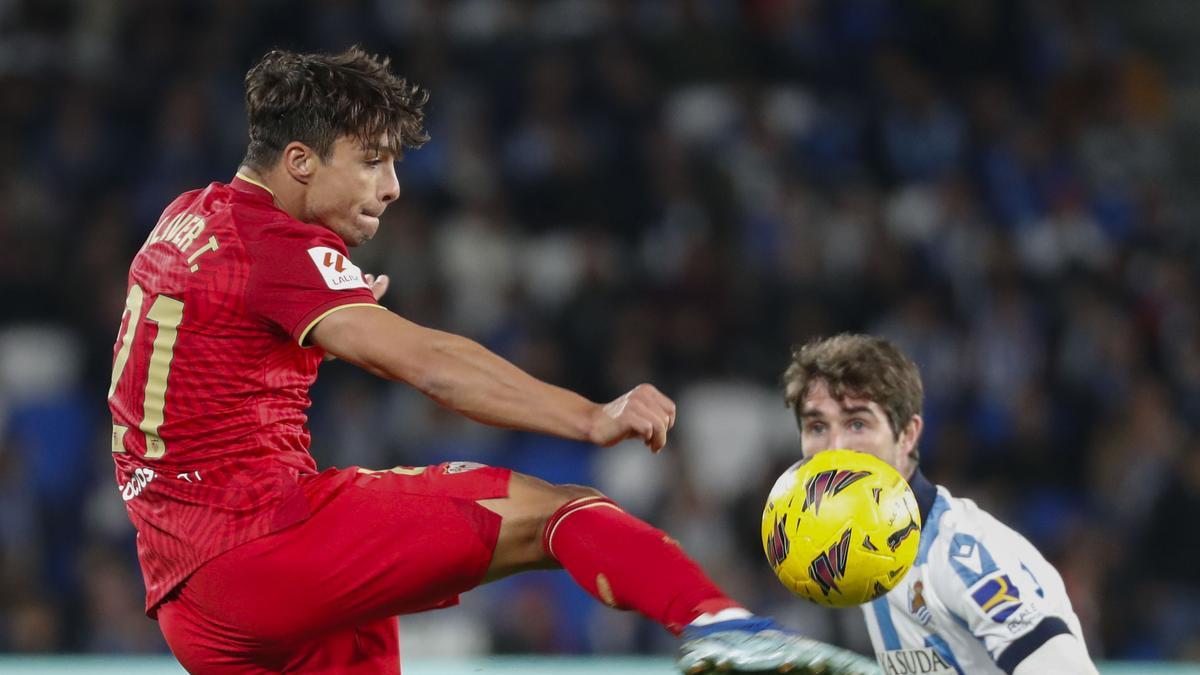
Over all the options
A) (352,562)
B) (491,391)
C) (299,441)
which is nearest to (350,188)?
(299,441)

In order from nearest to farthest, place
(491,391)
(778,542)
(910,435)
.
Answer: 1. (491,391)
2. (778,542)
3. (910,435)

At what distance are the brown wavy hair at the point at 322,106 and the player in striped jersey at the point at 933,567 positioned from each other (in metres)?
1.31

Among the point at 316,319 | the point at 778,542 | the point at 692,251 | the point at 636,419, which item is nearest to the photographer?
the point at 636,419

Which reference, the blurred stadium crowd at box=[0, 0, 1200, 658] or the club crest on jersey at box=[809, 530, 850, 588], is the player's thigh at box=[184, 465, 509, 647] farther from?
the blurred stadium crowd at box=[0, 0, 1200, 658]

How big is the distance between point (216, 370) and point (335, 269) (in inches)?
14.7

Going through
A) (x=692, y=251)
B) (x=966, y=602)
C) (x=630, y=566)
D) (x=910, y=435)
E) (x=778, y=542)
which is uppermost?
(x=692, y=251)

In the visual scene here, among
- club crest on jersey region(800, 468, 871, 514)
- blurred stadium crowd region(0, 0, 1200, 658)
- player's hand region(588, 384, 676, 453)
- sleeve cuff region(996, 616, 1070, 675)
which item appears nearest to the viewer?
player's hand region(588, 384, 676, 453)

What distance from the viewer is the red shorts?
11.0 ft

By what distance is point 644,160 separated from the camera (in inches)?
370

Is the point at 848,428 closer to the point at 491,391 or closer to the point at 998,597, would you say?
the point at 998,597

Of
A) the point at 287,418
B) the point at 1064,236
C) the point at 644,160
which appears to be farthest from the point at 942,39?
the point at 287,418

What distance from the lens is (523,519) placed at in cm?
340

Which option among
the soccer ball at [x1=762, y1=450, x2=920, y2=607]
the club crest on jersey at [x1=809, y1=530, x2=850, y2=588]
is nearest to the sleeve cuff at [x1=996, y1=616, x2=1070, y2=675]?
the soccer ball at [x1=762, y1=450, x2=920, y2=607]

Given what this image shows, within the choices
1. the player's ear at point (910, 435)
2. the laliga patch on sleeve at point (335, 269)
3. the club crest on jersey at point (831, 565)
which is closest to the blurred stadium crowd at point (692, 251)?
the player's ear at point (910, 435)
